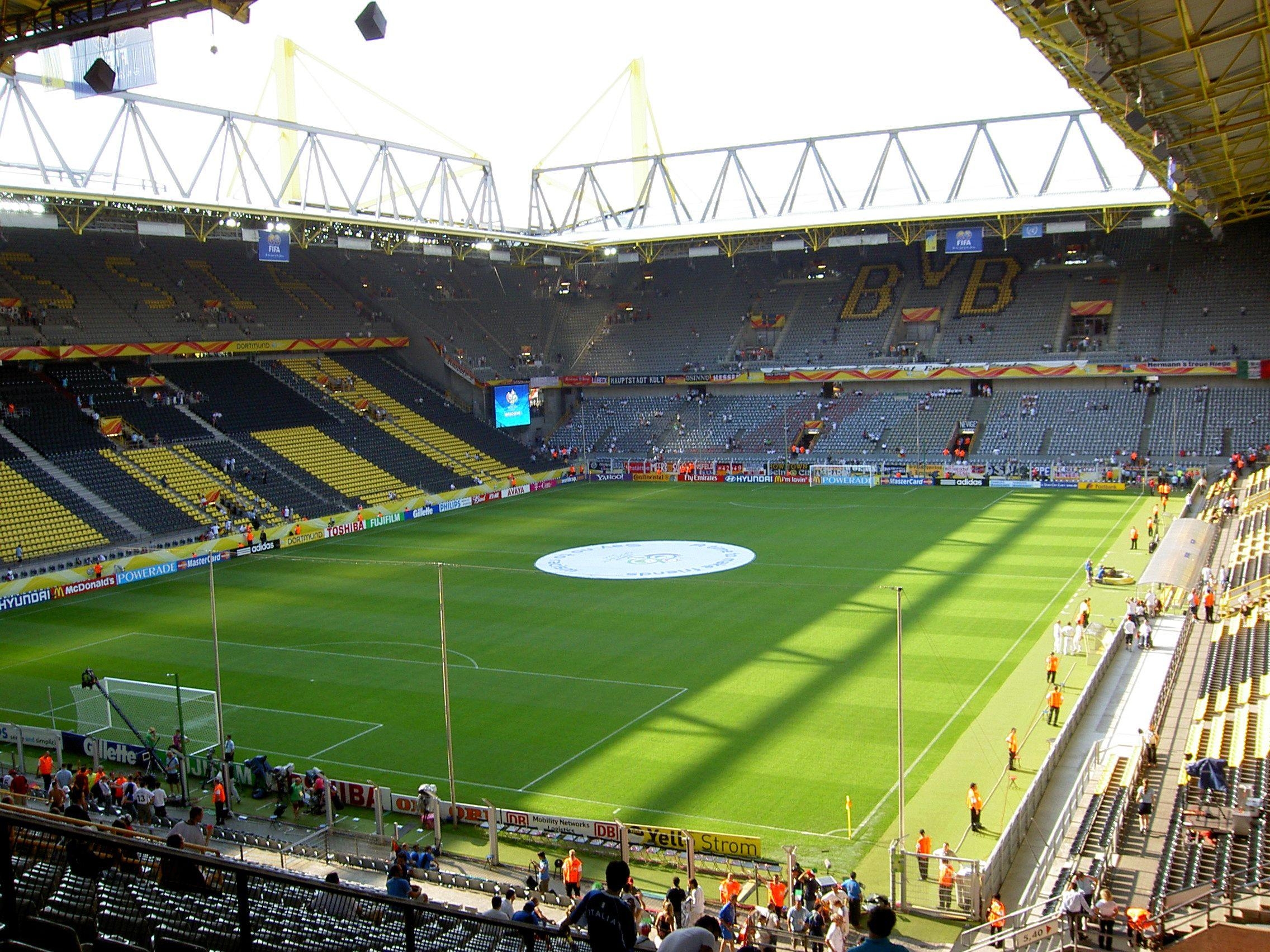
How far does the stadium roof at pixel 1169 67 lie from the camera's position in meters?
20.3

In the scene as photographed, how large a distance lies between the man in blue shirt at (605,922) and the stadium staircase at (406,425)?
57.3 meters

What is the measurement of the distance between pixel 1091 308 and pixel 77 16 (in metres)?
64.2

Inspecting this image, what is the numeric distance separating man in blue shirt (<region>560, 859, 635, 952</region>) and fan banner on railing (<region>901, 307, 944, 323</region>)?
69178 millimetres

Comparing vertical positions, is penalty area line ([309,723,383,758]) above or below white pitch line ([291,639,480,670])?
below

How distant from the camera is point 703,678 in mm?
27750

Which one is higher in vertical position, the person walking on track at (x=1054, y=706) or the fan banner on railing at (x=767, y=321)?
the fan banner on railing at (x=767, y=321)

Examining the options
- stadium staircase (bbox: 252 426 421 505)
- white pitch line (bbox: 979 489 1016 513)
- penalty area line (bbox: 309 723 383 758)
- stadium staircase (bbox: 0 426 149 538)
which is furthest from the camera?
stadium staircase (bbox: 252 426 421 505)

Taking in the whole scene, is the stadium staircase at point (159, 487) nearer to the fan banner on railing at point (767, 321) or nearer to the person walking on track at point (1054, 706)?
the person walking on track at point (1054, 706)

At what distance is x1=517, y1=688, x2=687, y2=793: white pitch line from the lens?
869 inches

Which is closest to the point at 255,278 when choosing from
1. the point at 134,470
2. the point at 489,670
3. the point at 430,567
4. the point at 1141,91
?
the point at 134,470

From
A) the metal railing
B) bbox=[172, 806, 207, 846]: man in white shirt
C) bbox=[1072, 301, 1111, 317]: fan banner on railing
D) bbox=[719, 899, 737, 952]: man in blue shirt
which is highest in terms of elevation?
bbox=[1072, 301, 1111, 317]: fan banner on railing

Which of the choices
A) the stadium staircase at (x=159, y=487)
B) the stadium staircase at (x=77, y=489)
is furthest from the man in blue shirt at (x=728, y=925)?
the stadium staircase at (x=159, y=487)

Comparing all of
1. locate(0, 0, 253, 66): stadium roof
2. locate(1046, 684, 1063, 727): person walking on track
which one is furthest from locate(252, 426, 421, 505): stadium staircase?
locate(0, 0, 253, 66): stadium roof

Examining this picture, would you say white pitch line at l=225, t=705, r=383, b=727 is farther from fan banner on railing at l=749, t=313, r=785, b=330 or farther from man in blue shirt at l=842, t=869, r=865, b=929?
fan banner on railing at l=749, t=313, r=785, b=330
